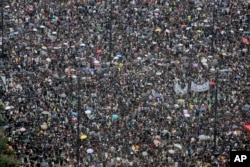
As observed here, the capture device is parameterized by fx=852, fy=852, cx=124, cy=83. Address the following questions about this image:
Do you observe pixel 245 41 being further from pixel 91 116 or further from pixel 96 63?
pixel 91 116

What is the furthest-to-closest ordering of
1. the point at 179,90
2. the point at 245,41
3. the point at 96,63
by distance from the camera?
the point at 245,41
the point at 96,63
the point at 179,90

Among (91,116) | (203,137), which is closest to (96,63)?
(91,116)

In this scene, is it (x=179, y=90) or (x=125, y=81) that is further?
(x=125, y=81)

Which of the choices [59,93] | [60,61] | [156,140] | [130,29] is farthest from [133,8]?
[156,140]

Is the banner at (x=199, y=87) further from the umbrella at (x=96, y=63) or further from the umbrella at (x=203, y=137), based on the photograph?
the umbrella at (x=96, y=63)

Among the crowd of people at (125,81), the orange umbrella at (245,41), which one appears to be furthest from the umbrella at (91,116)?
the orange umbrella at (245,41)

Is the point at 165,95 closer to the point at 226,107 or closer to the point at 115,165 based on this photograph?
the point at 226,107

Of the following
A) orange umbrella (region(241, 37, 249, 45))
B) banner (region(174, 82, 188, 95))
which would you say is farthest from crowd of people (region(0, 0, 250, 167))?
orange umbrella (region(241, 37, 249, 45))

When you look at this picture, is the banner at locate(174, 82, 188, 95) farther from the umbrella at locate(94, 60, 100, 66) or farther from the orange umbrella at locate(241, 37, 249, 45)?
the orange umbrella at locate(241, 37, 249, 45)
